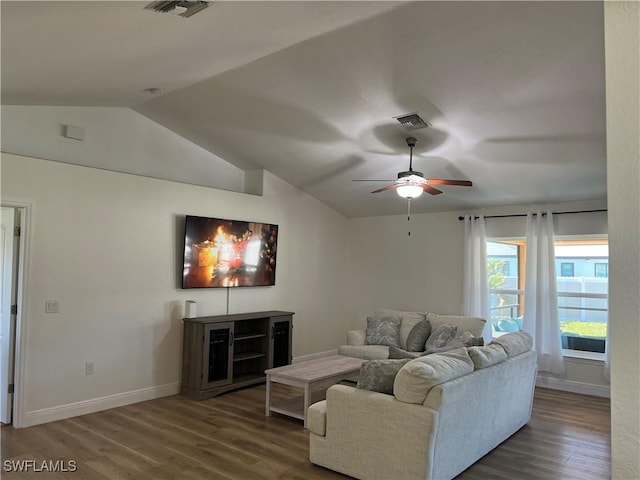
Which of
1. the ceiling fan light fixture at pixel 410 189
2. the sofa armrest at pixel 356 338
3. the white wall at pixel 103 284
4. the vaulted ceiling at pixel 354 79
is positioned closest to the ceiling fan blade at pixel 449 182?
the ceiling fan light fixture at pixel 410 189

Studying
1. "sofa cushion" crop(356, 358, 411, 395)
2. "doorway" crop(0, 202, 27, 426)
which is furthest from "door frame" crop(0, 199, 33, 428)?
"sofa cushion" crop(356, 358, 411, 395)

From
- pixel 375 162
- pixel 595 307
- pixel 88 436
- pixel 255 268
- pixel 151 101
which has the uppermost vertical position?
pixel 151 101

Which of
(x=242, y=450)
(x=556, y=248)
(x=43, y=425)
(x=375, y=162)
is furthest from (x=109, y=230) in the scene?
(x=556, y=248)

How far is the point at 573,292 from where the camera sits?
6.02m

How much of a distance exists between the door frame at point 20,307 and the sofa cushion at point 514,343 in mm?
4294

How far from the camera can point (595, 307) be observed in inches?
231

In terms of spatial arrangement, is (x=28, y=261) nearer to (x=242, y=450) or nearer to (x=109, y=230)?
(x=109, y=230)

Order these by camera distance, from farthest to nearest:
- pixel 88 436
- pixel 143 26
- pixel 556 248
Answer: pixel 556 248 < pixel 88 436 < pixel 143 26

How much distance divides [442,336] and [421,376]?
283cm

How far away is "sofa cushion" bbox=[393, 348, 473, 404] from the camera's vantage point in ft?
10.0

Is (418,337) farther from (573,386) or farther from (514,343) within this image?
(573,386)

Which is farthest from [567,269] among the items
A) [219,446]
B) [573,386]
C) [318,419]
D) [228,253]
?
[219,446]

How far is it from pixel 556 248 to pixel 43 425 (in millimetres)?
6258

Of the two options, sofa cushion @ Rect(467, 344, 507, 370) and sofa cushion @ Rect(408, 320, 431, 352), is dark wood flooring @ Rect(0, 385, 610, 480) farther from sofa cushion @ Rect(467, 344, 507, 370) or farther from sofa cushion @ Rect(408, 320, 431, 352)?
sofa cushion @ Rect(408, 320, 431, 352)
